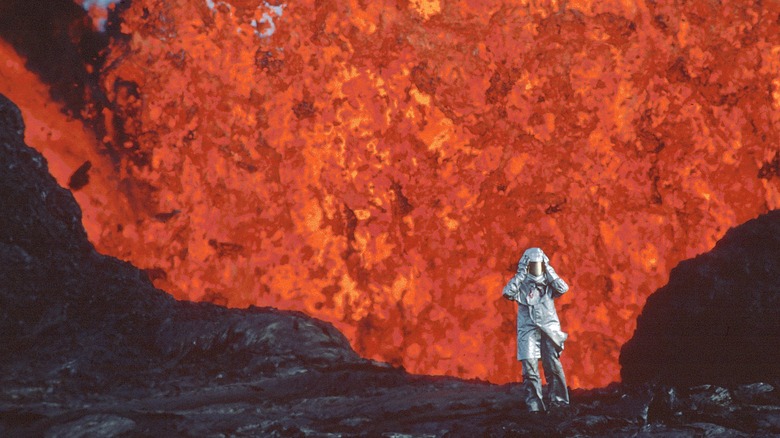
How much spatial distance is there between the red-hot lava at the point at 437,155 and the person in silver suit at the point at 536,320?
7.00 meters

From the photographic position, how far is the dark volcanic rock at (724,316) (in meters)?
7.99

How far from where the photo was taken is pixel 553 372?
6.21m

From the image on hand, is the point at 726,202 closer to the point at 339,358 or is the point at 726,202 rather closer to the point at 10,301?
the point at 339,358

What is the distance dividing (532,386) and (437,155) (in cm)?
821

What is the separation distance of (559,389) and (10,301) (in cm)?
642

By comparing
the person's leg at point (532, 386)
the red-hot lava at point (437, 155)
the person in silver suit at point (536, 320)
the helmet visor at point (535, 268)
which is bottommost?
the person's leg at point (532, 386)

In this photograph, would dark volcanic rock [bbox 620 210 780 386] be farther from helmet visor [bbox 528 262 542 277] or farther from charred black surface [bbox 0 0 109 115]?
charred black surface [bbox 0 0 109 115]

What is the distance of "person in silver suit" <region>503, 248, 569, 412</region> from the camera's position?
20.0ft

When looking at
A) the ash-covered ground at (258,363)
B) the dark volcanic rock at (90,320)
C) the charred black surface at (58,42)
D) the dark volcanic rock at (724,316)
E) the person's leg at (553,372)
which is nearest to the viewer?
the ash-covered ground at (258,363)

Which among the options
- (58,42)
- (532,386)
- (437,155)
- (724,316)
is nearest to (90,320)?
(532,386)

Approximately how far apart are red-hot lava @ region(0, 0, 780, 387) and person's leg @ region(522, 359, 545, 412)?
7.05 meters

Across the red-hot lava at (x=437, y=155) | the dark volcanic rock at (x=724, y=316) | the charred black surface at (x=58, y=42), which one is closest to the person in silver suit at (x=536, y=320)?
the dark volcanic rock at (x=724, y=316)

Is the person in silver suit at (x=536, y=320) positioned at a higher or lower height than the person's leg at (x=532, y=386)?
higher

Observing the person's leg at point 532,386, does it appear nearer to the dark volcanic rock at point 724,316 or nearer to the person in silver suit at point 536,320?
the person in silver suit at point 536,320
